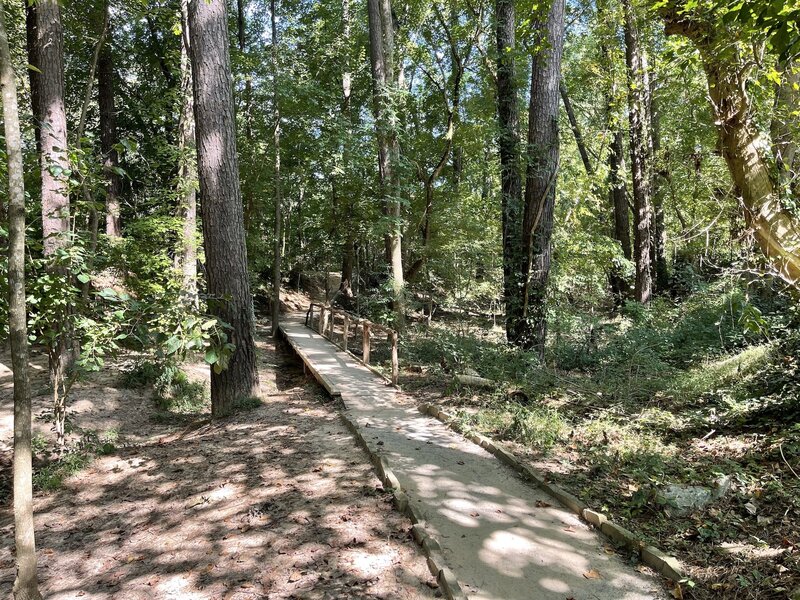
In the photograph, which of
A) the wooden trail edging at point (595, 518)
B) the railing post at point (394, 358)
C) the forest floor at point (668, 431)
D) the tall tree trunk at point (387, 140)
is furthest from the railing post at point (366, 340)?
the wooden trail edging at point (595, 518)

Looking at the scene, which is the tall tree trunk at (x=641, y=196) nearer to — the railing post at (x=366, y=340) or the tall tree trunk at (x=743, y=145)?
the railing post at (x=366, y=340)

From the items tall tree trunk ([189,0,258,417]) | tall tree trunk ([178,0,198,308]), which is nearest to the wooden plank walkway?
tall tree trunk ([189,0,258,417])

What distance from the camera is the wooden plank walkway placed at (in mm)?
3096

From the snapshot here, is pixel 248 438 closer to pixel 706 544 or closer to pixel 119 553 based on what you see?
pixel 119 553

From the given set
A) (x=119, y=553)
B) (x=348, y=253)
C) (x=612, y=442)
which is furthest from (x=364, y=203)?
(x=119, y=553)

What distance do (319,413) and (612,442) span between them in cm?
401

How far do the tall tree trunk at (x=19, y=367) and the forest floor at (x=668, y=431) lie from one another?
3922 millimetres

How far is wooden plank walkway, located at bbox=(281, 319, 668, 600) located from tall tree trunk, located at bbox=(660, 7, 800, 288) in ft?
11.2

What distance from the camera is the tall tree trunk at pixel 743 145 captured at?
195 inches

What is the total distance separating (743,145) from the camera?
521cm

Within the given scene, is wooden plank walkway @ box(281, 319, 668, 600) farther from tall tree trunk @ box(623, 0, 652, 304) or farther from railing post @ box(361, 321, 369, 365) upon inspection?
tall tree trunk @ box(623, 0, 652, 304)

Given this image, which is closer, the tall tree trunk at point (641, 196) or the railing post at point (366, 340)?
the railing post at point (366, 340)

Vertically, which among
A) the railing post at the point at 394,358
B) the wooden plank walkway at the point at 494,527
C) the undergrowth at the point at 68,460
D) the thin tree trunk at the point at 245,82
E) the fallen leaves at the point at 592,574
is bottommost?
the undergrowth at the point at 68,460

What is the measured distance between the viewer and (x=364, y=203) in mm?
16203
